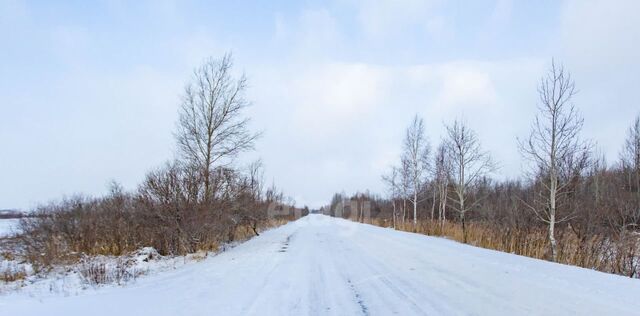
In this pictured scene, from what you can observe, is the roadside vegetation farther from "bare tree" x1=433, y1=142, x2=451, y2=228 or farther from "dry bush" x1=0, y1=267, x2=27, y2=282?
"bare tree" x1=433, y1=142, x2=451, y2=228

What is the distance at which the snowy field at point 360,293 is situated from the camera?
5.61m

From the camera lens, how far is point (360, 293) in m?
6.71

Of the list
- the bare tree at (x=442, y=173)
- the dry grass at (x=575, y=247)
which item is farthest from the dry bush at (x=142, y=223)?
the bare tree at (x=442, y=173)

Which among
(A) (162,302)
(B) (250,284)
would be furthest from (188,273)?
(A) (162,302)

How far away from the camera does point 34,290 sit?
8.32 meters

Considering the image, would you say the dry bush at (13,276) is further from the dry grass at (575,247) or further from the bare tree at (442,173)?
the bare tree at (442,173)

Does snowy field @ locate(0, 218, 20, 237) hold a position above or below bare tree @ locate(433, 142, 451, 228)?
below

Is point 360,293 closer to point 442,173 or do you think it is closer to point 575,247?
point 575,247

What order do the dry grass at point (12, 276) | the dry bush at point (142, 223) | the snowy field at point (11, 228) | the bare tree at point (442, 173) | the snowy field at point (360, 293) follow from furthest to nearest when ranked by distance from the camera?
the bare tree at point (442, 173), the snowy field at point (11, 228), the dry bush at point (142, 223), the dry grass at point (12, 276), the snowy field at point (360, 293)

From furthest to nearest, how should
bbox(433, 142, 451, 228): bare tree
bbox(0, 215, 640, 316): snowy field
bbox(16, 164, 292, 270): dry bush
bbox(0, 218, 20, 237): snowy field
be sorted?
bbox(433, 142, 451, 228): bare tree
bbox(0, 218, 20, 237): snowy field
bbox(16, 164, 292, 270): dry bush
bbox(0, 215, 640, 316): snowy field

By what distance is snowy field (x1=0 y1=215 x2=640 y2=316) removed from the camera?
561 centimetres

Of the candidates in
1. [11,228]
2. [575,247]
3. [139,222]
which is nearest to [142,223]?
[139,222]

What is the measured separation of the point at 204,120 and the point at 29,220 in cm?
869

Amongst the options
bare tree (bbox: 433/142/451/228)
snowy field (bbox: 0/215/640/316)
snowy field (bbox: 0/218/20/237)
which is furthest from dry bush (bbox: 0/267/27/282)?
bare tree (bbox: 433/142/451/228)
